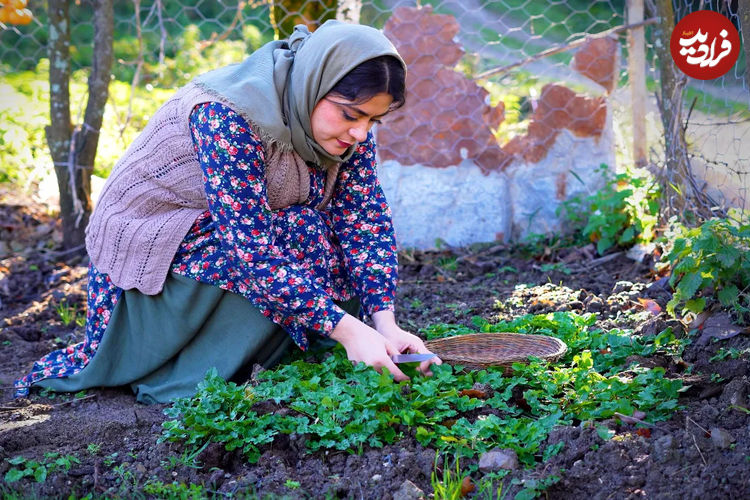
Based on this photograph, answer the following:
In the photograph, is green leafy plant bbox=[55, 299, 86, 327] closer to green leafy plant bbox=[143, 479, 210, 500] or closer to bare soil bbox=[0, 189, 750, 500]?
bare soil bbox=[0, 189, 750, 500]

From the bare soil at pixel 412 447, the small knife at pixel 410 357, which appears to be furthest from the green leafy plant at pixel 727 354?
the small knife at pixel 410 357

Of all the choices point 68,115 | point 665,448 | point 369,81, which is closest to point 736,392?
point 665,448

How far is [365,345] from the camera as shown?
241 cm

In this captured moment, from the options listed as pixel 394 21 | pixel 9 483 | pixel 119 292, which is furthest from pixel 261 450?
pixel 394 21

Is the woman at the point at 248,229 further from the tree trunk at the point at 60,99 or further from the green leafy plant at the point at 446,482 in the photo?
the tree trunk at the point at 60,99

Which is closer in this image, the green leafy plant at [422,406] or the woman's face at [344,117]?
the green leafy plant at [422,406]

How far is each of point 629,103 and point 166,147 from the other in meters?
2.71

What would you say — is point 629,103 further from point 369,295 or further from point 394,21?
point 369,295

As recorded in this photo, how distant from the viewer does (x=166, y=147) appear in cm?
264

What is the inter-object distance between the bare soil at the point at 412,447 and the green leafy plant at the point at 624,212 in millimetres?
365

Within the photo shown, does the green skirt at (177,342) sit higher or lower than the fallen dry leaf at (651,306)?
higher

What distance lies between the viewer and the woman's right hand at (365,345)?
2.40m

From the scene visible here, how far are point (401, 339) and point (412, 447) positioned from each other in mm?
500

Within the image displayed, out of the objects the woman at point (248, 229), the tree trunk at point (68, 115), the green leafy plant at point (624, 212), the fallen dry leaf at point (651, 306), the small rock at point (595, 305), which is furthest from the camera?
the tree trunk at point (68, 115)
